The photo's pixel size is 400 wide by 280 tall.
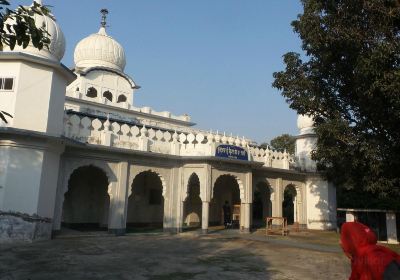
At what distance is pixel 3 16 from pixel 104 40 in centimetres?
1967

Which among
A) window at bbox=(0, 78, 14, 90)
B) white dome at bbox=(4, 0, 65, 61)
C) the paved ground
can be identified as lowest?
the paved ground

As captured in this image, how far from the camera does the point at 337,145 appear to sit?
38.8 feet

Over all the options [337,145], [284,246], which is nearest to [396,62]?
[337,145]

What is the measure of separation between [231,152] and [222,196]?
5048mm

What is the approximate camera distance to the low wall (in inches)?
442

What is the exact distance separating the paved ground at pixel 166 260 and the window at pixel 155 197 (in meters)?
5.31

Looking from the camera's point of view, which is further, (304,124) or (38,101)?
(304,124)

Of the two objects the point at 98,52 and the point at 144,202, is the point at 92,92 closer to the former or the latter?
the point at 98,52

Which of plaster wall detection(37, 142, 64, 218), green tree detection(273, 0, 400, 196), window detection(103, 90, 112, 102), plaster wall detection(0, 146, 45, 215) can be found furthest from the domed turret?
green tree detection(273, 0, 400, 196)

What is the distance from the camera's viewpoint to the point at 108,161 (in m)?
14.3

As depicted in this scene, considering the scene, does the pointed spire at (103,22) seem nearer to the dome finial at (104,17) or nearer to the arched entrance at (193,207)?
the dome finial at (104,17)

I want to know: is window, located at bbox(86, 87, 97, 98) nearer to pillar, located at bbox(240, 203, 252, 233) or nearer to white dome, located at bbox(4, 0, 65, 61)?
white dome, located at bbox(4, 0, 65, 61)

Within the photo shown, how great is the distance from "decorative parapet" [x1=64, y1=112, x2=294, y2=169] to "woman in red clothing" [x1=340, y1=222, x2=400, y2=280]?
40.3ft

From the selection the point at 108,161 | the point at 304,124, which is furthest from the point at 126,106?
the point at 304,124
